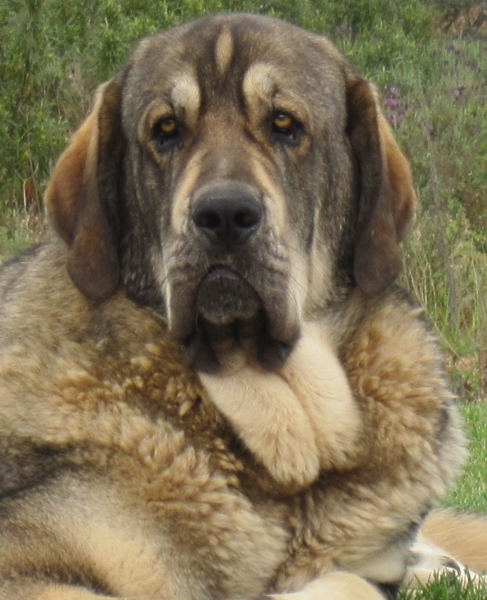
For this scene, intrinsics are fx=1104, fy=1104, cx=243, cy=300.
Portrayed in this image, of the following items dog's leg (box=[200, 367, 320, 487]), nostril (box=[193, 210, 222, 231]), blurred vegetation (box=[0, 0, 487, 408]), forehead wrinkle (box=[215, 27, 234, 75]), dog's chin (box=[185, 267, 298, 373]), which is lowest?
blurred vegetation (box=[0, 0, 487, 408])

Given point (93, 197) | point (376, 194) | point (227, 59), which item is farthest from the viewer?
point (376, 194)

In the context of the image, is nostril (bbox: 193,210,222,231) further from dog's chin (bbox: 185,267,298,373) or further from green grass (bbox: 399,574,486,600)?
green grass (bbox: 399,574,486,600)

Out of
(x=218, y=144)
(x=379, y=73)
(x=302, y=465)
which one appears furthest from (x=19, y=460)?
(x=379, y=73)

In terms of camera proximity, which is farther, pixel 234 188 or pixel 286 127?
pixel 286 127

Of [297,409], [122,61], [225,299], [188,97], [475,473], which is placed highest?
[188,97]

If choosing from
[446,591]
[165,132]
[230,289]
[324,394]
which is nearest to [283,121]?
[165,132]

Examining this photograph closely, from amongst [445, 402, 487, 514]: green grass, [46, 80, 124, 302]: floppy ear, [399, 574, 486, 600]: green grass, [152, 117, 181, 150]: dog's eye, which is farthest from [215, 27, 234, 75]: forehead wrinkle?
[445, 402, 487, 514]: green grass

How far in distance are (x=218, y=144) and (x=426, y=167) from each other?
7.22 metres

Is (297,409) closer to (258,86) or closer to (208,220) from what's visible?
(208,220)

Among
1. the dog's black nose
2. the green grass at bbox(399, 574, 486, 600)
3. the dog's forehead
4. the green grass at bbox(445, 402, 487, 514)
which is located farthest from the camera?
the green grass at bbox(445, 402, 487, 514)

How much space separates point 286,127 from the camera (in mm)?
3615

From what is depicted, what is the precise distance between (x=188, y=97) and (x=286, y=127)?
337 mm

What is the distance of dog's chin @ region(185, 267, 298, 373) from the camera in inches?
130

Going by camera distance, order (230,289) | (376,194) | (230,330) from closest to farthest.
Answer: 1. (230,289)
2. (230,330)
3. (376,194)
